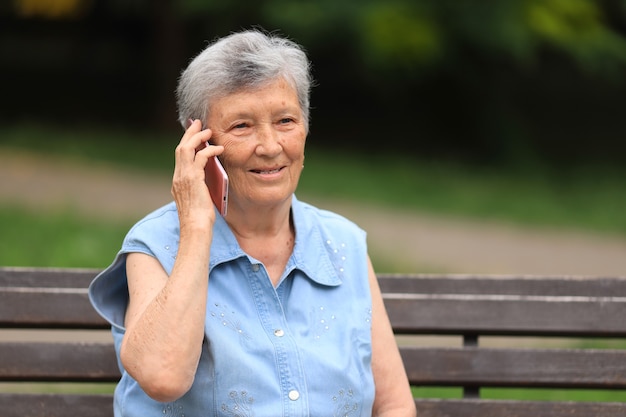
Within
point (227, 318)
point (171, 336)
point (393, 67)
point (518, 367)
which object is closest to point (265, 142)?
point (227, 318)

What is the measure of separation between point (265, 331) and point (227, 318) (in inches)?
4.2

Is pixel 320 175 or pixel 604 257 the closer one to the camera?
pixel 604 257

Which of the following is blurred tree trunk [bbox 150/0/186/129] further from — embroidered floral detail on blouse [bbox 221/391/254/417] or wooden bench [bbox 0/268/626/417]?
embroidered floral detail on blouse [bbox 221/391/254/417]

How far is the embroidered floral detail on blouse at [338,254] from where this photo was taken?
10.2 ft

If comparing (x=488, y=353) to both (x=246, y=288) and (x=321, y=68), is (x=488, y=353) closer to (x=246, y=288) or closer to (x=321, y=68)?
(x=246, y=288)

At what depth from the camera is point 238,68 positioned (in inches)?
113

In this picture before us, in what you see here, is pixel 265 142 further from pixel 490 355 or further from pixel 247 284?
pixel 490 355

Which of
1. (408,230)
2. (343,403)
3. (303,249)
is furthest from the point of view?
(408,230)

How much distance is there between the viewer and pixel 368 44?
11.7 meters

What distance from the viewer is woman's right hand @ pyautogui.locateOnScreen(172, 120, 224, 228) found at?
2807 millimetres

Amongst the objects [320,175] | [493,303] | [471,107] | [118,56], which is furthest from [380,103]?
[493,303]

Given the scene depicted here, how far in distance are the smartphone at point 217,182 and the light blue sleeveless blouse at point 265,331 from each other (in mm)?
122

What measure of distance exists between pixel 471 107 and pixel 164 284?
13.1 m

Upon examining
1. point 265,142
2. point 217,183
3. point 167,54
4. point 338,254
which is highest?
point 167,54
